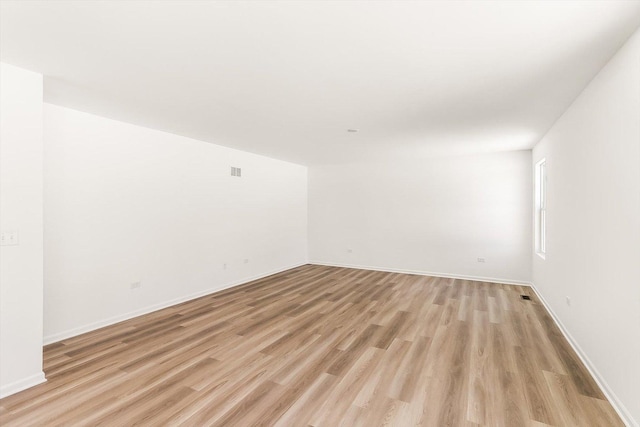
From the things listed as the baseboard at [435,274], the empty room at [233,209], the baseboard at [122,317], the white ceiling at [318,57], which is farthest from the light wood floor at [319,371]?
the white ceiling at [318,57]

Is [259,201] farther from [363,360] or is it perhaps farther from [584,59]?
[584,59]

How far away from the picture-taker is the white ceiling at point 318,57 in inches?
65.7

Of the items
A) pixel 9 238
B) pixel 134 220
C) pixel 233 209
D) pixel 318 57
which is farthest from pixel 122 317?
pixel 318 57

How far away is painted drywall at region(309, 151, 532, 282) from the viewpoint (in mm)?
5738

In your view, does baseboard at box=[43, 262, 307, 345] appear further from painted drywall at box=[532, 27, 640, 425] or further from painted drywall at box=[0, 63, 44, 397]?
painted drywall at box=[532, 27, 640, 425]

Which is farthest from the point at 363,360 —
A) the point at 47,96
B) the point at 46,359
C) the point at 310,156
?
the point at 310,156

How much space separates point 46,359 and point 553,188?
5.94m

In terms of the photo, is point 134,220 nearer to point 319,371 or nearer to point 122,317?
point 122,317

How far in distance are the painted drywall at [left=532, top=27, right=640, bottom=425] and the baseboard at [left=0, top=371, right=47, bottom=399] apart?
4272 mm

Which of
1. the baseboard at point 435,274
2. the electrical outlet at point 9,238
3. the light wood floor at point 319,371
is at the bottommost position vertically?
the light wood floor at point 319,371

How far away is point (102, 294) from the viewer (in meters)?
3.63

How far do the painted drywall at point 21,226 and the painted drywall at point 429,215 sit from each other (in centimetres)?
579

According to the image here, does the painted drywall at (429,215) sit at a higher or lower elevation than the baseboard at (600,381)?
higher

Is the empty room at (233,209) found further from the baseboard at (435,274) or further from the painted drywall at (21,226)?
the baseboard at (435,274)
